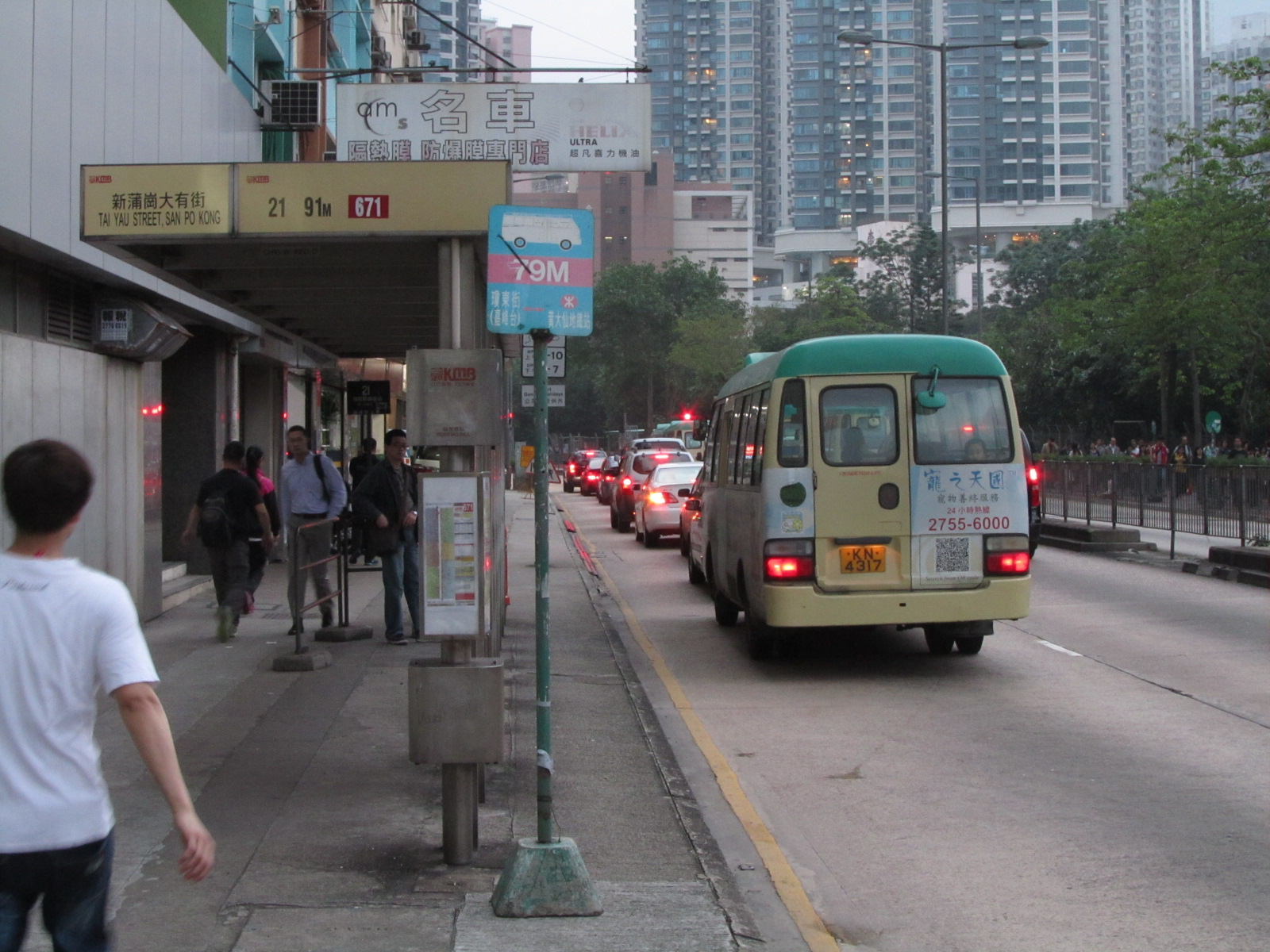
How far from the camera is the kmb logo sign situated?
6.12 meters

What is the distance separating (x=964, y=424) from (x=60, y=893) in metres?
8.79

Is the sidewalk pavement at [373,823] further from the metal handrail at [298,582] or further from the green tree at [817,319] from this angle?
the green tree at [817,319]

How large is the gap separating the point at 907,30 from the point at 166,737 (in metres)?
205

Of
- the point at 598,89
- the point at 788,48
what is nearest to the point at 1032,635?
the point at 598,89

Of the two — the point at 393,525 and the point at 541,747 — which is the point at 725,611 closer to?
the point at 393,525

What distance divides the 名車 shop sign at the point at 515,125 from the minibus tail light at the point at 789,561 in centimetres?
938

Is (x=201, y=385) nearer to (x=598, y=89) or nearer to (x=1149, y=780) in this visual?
(x=598, y=89)

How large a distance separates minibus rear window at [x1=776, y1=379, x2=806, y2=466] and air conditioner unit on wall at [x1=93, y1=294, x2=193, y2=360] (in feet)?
20.3

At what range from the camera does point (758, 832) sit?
6.57 metres

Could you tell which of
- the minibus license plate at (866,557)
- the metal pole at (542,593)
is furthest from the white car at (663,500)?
the metal pole at (542,593)

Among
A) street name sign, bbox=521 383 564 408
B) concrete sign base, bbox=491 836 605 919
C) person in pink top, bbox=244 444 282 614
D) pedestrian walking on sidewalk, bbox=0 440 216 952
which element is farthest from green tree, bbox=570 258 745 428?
pedestrian walking on sidewalk, bbox=0 440 216 952

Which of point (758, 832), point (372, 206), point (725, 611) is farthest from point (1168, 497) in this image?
point (372, 206)

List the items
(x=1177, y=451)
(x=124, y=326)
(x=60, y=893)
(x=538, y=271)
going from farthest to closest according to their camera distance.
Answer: (x=1177, y=451), (x=124, y=326), (x=538, y=271), (x=60, y=893)

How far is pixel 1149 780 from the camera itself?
7484mm
